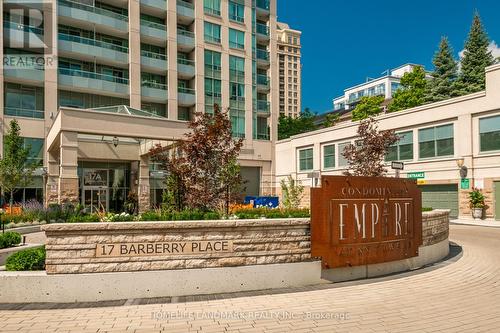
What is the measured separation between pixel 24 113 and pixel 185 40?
61.0 feet

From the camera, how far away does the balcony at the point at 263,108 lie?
4762cm

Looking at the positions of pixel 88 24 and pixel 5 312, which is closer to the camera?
pixel 5 312

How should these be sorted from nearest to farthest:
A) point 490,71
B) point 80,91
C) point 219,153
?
point 219,153
point 490,71
point 80,91

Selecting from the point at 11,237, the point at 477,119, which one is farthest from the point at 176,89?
the point at 11,237

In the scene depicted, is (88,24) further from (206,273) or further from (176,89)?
(206,273)

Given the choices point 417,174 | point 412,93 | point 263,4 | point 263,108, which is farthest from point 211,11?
point 417,174

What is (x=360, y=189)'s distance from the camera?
8.41 metres

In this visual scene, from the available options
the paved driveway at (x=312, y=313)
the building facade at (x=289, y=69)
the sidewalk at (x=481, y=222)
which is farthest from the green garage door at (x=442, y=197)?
the building facade at (x=289, y=69)

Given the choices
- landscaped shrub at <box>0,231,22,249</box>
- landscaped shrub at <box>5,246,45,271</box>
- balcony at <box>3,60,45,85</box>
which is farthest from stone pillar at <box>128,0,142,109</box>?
landscaped shrub at <box>5,246,45,271</box>

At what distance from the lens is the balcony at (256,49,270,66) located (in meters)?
48.4

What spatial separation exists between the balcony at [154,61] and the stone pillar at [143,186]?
39.1 feet

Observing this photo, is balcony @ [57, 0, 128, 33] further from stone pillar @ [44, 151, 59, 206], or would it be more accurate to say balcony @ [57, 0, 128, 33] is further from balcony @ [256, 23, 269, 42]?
balcony @ [256, 23, 269, 42]

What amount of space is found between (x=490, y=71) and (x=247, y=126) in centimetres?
2625

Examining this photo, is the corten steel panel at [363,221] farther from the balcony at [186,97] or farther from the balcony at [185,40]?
the balcony at [185,40]
